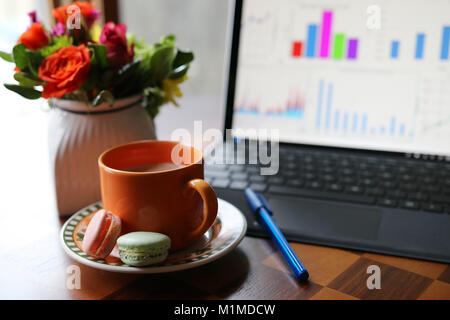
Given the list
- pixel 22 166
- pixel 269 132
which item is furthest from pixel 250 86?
pixel 22 166

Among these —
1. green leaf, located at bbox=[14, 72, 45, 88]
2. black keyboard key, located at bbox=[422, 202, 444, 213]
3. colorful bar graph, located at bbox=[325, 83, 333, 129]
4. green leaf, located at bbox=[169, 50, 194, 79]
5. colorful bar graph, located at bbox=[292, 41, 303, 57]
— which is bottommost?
black keyboard key, located at bbox=[422, 202, 444, 213]

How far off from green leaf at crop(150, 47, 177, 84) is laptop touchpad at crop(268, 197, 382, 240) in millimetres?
234

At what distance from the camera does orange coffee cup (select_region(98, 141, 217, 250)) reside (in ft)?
1.50

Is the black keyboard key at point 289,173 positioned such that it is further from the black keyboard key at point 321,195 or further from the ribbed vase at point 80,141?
the ribbed vase at point 80,141

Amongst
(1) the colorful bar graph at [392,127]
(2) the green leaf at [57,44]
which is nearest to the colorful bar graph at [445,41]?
(1) the colorful bar graph at [392,127]

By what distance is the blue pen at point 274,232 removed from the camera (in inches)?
17.9

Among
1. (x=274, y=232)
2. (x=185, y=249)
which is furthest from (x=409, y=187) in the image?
(x=185, y=249)

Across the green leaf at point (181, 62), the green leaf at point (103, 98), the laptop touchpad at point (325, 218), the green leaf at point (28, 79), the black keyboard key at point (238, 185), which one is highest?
the green leaf at point (181, 62)

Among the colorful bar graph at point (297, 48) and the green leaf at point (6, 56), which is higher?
the colorful bar graph at point (297, 48)

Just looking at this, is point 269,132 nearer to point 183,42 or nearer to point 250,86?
point 250,86

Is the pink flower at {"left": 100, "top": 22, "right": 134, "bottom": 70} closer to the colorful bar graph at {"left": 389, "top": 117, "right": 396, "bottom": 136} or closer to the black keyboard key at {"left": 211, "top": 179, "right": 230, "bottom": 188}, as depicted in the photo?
the black keyboard key at {"left": 211, "top": 179, "right": 230, "bottom": 188}

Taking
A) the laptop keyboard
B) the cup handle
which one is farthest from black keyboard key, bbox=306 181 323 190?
the cup handle

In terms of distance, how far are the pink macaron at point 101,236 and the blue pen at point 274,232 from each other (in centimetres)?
18

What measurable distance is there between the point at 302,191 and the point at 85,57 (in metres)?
0.34
